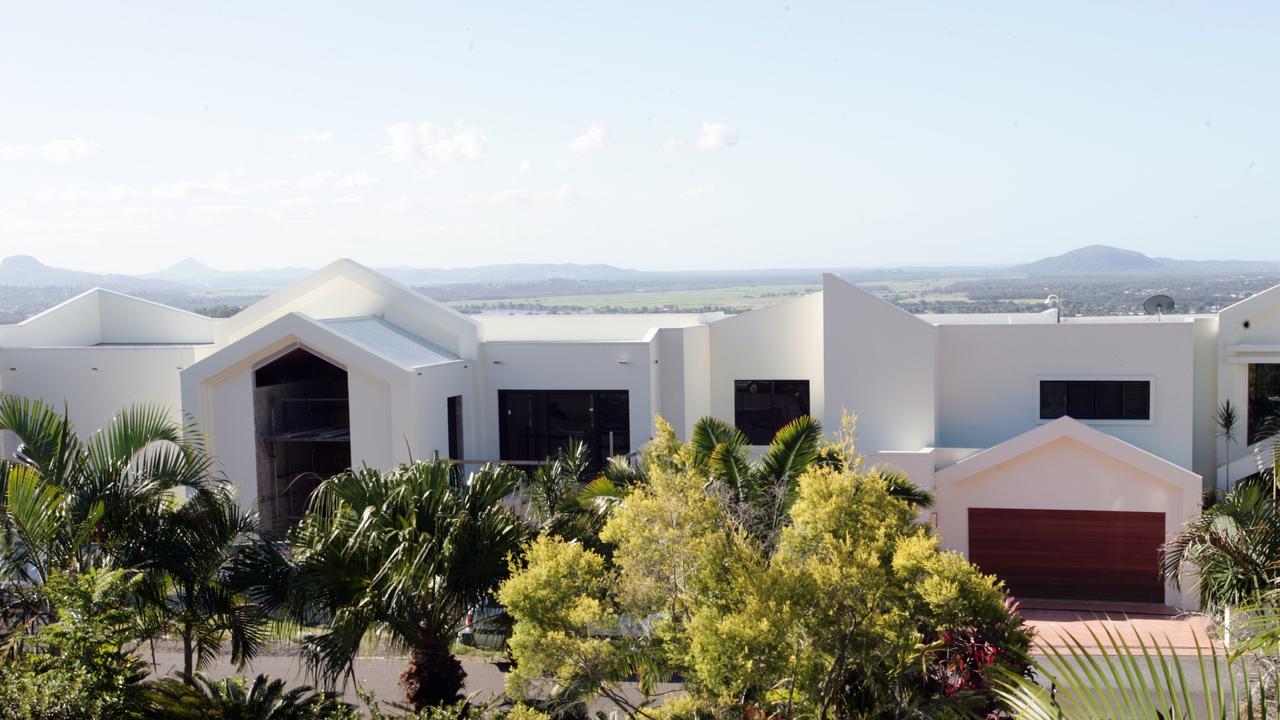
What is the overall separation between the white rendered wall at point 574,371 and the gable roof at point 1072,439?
23.7 feet

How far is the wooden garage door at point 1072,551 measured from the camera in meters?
27.6

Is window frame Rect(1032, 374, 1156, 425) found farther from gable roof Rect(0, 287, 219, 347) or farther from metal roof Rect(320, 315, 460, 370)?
gable roof Rect(0, 287, 219, 347)

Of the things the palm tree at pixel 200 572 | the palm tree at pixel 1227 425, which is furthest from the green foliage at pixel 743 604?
the palm tree at pixel 1227 425

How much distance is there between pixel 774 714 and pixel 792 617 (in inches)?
90.6

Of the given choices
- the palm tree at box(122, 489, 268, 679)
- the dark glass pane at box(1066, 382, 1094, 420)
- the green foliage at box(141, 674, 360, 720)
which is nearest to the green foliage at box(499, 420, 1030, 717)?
the green foliage at box(141, 674, 360, 720)

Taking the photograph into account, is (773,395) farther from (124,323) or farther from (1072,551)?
(124,323)

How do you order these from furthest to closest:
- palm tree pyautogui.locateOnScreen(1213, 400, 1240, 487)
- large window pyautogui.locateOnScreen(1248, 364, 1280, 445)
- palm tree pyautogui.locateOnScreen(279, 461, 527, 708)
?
1. large window pyautogui.locateOnScreen(1248, 364, 1280, 445)
2. palm tree pyautogui.locateOnScreen(1213, 400, 1240, 487)
3. palm tree pyautogui.locateOnScreen(279, 461, 527, 708)

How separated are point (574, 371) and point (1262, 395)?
1676 centimetres

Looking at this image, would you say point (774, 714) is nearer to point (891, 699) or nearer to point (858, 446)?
point (891, 699)

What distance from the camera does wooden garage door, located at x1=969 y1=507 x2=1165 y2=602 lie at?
1085 inches

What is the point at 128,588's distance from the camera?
40.4 ft

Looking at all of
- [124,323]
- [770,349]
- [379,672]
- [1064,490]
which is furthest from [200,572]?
[124,323]

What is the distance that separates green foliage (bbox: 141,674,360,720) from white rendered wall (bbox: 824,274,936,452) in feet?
61.7

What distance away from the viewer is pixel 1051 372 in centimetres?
2955
